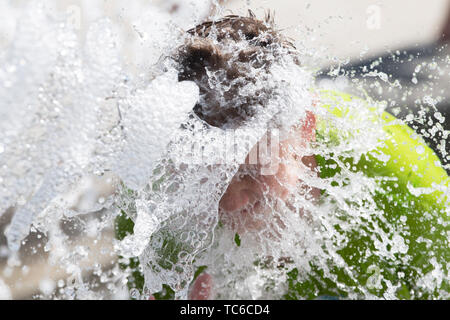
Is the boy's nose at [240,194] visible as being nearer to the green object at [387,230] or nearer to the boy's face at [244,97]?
the boy's face at [244,97]

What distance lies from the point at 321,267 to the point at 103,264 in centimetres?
65

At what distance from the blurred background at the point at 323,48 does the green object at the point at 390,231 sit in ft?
0.84

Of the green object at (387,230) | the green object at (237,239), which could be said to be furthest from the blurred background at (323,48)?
the green object at (237,239)

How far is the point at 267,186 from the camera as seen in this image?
1251 mm

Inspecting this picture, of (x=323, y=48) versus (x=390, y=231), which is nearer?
(x=390, y=231)

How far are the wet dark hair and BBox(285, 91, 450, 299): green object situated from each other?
276mm

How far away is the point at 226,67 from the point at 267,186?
336 mm

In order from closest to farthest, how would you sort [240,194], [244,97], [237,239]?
[244,97] < [240,194] < [237,239]

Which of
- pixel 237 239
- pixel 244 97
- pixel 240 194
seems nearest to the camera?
pixel 244 97

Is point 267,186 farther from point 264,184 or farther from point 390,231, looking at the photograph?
point 390,231

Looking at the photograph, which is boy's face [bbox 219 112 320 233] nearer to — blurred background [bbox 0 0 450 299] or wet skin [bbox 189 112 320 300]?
wet skin [bbox 189 112 320 300]

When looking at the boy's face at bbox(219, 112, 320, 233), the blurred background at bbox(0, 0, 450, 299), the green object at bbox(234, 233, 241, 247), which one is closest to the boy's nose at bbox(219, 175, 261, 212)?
the boy's face at bbox(219, 112, 320, 233)

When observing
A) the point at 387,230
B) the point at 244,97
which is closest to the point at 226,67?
the point at 244,97

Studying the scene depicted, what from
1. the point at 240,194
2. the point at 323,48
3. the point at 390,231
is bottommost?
the point at 390,231
